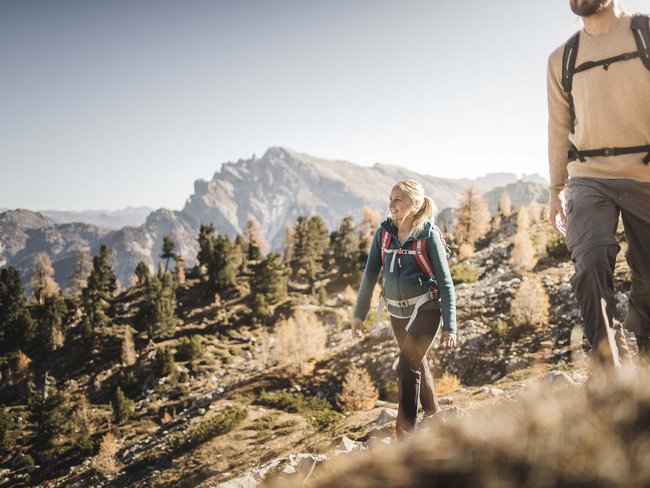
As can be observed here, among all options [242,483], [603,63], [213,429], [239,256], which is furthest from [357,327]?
[239,256]

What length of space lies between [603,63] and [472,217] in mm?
38373

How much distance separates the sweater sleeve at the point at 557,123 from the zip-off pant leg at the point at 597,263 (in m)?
0.39

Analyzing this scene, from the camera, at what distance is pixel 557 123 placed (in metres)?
3.03

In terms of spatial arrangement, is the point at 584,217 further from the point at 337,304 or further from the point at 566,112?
the point at 337,304

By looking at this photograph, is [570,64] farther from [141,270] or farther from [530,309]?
[141,270]

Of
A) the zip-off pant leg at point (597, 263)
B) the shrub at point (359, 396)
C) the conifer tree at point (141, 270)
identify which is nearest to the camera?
the zip-off pant leg at point (597, 263)

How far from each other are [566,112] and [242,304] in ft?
143

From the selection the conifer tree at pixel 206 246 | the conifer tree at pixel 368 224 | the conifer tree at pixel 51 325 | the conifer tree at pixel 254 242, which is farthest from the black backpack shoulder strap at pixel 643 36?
the conifer tree at pixel 51 325

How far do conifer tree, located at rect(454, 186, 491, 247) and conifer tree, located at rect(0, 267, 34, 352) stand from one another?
55.0 meters

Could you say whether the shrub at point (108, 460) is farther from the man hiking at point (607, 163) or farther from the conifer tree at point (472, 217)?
the conifer tree at point (472, 217)

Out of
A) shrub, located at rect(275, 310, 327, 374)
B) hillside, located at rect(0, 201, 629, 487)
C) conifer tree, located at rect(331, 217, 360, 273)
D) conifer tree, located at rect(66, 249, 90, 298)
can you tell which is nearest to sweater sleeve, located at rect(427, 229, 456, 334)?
hillside, located at rect(0, 201, 629, 487)

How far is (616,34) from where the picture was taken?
2.64 meters

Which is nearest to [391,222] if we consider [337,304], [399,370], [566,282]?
[399,370]

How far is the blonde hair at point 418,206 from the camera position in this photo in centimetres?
388
